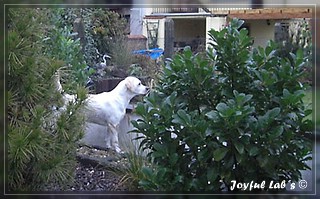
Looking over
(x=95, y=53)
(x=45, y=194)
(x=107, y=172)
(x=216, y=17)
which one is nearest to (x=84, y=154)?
(x=107, y=172)

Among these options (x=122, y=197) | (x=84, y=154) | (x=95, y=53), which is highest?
(x=95, y=53)

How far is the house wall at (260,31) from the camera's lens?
2.28 meters

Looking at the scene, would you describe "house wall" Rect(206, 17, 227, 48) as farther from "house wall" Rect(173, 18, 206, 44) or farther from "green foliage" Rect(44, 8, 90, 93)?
"green foliage" Rect(44, 8, 90, 93)

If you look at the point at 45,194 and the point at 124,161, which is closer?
the point at 45,194

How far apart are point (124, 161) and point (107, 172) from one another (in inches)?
4.4

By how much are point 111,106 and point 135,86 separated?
23 centimetres

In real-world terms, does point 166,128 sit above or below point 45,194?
above

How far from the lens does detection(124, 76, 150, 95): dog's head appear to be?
8.30 ft

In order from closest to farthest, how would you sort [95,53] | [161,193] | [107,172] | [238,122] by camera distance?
1. [238,122]
2. [161,193]
3. [95,53]
4. [107,172]

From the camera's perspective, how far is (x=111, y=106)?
2.70 meters

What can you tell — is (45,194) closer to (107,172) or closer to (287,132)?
(107,172)

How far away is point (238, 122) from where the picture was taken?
2.16 metres

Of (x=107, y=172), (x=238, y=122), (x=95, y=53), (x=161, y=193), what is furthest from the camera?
(x=107, y=172)

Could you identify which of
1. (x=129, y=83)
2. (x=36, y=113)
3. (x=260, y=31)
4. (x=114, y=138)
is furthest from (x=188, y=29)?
(x=36, y=113)
